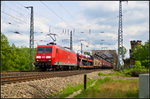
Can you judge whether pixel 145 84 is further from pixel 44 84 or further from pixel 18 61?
pixel 18 61

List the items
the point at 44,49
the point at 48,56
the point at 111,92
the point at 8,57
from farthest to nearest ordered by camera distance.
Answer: the point at 8,57, the point at 44,49, the point at 48,56, the point at 111,92

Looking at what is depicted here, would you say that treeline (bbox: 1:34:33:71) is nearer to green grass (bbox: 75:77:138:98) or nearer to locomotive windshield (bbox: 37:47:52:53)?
locomotive windshield (bbox: 37:47:52:53)

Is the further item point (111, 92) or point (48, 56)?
point (48, 56)

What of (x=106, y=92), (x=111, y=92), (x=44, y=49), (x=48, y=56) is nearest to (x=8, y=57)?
(x=44, y=49)

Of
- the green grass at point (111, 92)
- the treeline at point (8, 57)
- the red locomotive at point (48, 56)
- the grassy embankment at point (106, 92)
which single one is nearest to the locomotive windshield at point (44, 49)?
the red locomotive at point (48, 56)

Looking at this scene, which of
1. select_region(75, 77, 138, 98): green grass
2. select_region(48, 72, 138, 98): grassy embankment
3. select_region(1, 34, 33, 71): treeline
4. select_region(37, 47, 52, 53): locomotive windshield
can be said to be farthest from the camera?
select_region(1, 34, 33, 71): treeline

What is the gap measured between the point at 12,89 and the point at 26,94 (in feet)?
2.39

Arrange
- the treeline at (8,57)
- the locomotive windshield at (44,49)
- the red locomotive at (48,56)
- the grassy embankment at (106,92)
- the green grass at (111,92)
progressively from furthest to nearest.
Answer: the treeline at (8,57), the locomotive windshield at (44,49), the red locomotive at (48,56), the grassy embankment at (106,92), the green grass at (111,92)

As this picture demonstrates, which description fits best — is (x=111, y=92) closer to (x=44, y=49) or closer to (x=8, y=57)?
(x=44, y=49)

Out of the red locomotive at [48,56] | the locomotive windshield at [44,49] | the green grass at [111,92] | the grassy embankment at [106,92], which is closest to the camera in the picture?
the green grass at [111,92]

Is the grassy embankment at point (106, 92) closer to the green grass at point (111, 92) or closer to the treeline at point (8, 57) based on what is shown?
the green grass at point (111, 92)

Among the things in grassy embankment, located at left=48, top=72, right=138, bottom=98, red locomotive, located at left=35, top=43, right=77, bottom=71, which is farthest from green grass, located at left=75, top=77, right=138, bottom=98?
red locomotive, located at left=35, top=43, right=77, bottom=71

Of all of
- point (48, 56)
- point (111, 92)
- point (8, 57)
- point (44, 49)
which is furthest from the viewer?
point (8, 57)

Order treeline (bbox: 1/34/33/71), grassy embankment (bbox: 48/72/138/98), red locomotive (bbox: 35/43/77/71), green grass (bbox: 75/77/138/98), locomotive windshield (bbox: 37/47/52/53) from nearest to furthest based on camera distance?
green grass (bbox: 75/77/138/98) < grassy embankment (bbox: 48/72/138/98) < red locomotive (bbox: 35/43/77/71) < locomotive windshield (bbox: 37/47/52/53) < treeline (bbox: 1/34/33/71)
